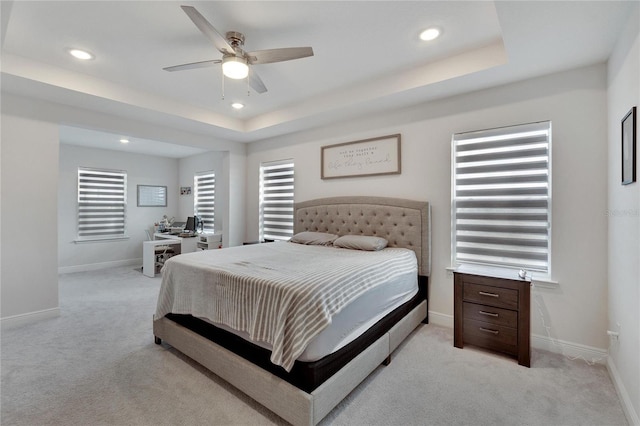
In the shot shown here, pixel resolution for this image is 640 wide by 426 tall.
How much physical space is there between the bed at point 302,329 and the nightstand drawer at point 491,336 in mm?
510

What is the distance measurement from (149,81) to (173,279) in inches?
89.7

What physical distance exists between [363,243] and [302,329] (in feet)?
5.77

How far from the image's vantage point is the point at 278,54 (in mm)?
2197

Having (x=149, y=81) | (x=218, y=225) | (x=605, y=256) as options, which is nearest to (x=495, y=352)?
(x=605, y=256)

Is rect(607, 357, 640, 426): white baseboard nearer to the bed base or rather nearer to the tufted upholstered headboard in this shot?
A: the bed base

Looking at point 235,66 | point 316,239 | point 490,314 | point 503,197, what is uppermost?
point 235,66

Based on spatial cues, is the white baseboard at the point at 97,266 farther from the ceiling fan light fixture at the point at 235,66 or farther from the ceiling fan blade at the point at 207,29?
the ceiling fan blade at the point at 207,29

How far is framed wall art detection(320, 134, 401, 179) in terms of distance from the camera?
142 inches

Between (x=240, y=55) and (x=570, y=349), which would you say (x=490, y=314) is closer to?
(x=570, y=349)

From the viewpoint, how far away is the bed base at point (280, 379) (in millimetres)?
1616

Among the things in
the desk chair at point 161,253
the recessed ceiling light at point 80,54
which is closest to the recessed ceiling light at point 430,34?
the recessed ceiling light at point 80,54

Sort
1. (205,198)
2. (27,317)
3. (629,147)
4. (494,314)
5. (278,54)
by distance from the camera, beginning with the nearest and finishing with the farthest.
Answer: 1. (629,147)
2. (278,54)
3. (494,314)
4. (27,317)
5. (205,198)

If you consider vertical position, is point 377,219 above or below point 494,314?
above

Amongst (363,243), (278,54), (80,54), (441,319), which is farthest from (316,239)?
(80,54)
